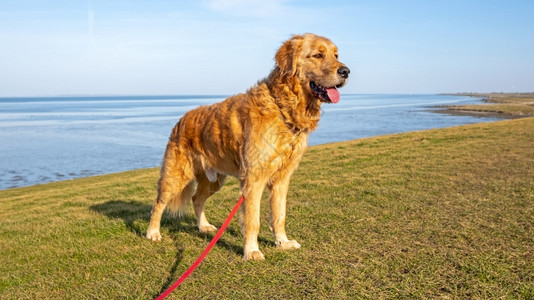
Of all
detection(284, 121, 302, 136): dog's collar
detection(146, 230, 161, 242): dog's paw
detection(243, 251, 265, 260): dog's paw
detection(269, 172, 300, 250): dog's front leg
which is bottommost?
detection(146, 230, 161, 242): dog's paw

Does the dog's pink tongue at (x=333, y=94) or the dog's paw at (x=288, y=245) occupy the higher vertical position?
the dog's pink tongue at (x=333, y=94)

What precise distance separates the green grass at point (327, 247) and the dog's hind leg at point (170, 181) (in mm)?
280

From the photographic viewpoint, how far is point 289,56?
4.75 meters

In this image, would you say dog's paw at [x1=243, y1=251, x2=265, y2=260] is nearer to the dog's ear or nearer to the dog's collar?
the dog's collar

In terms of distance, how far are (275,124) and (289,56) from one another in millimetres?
832

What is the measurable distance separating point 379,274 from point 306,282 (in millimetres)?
716

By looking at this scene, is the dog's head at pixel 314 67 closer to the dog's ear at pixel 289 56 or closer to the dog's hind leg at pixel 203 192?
the dog's ear at pixel 289 56

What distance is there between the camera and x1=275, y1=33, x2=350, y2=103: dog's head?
4559 millimetres

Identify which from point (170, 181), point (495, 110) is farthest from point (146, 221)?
point (495, 110)

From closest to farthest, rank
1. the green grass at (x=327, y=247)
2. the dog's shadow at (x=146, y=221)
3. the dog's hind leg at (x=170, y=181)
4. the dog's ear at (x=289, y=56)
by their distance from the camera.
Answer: the green grass at (x=327, y=247) < the dog's ear at (x=289, y=56) < the dog's shadow at (x=146, y=221) < the dog's hind leg at (x=170, y=181)

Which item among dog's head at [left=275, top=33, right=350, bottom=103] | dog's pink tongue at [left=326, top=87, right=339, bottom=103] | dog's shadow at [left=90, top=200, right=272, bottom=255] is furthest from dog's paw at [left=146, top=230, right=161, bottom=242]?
dog's pink tongue at [left=326, top=87, right=339, bottom=103]

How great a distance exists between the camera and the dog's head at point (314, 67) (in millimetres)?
4559

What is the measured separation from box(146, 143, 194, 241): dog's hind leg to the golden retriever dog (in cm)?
52

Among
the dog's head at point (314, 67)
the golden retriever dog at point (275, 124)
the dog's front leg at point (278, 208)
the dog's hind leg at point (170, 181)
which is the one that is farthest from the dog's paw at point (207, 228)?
the dog's head at point (314, 67)
